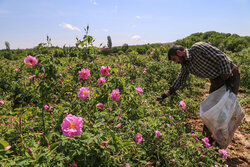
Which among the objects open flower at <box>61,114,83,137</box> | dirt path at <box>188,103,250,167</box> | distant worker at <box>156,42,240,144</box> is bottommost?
dirt path at <box>188,103,250,167</box>

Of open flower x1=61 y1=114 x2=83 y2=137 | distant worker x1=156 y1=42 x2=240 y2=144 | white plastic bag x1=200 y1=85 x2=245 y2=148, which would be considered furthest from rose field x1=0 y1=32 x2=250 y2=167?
distant worker x1=156 y1=42 x2=240 y2=144

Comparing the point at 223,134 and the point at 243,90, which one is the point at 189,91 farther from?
the point at 223,134

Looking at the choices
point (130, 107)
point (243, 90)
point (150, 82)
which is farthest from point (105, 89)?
point (243, 90)

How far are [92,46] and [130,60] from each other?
11.5 ft

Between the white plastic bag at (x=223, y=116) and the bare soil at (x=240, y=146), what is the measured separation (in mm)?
255

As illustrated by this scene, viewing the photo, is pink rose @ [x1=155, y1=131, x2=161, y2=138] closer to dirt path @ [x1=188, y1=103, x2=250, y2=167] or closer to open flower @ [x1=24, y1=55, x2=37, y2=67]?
dirt path @ [x1=188, y1=103, x2=250, y2=167]

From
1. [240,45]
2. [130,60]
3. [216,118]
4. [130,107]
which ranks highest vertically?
[240,45]

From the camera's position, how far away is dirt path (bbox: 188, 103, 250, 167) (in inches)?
83.5

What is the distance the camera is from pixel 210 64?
7.22 ft

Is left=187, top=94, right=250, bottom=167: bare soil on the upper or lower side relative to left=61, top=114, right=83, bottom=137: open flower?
lower

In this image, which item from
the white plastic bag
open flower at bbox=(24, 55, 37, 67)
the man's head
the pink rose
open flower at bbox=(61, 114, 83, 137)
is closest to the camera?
open flower at bbox=(61, 114, 83, 137)

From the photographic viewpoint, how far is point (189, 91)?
4.36m

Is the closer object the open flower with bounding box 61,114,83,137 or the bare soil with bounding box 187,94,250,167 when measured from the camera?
the open flower with bounding box 61,114,83,137

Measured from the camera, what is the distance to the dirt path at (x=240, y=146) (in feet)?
6.96
